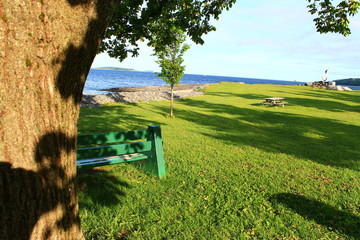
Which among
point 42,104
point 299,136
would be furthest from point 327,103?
point 42,104

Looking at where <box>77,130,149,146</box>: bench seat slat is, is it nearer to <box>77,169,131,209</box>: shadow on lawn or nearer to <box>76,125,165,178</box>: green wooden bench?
<box>76,125,165,178</box>: green wooden bench

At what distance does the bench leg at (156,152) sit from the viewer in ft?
16.8

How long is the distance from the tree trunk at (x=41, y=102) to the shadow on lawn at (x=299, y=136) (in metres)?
7.19

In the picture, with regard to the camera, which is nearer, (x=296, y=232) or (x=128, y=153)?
(x=296, y=232)

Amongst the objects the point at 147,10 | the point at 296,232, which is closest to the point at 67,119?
the point at 296,232

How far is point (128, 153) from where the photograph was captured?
5137 millimetres

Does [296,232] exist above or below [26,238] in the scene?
below

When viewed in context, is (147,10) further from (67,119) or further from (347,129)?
(347,129)

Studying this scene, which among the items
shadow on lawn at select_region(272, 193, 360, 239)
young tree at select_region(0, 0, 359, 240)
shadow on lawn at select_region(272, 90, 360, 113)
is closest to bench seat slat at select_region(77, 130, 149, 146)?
young tree at select_region(0, 0, 359, 240)

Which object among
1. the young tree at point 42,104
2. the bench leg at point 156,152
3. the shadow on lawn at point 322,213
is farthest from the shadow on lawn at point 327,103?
the young tree at point 42,104

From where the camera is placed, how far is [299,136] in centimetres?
1066

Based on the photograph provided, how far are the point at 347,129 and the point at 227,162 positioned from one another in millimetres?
9216

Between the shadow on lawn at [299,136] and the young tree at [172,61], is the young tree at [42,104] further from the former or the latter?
the young tree at [172,61]

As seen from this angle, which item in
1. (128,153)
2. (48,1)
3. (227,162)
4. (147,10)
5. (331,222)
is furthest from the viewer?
(147,10)
